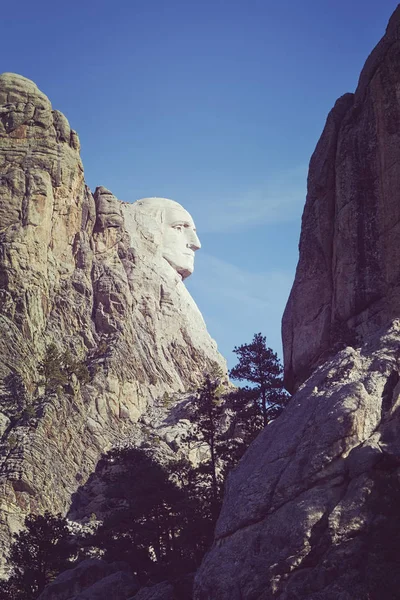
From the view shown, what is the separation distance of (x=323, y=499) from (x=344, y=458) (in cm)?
175

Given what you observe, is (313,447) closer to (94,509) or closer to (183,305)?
(94,509)

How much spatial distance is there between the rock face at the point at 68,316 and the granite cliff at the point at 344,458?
4070 centimetres

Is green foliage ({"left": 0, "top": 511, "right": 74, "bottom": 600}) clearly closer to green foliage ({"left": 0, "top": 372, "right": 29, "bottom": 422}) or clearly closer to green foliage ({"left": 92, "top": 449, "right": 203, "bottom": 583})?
A: green foliage ({"left": 92, "top": 449, "right": 203, "bottom": 583})

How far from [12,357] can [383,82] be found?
185 ft

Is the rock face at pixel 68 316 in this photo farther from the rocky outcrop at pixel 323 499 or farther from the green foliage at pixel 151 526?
the rocky outcrop at pixel 323 499

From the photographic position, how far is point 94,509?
7575 cm

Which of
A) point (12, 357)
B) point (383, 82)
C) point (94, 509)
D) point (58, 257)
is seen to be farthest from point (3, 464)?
point (383, 82)

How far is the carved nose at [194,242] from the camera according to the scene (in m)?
136

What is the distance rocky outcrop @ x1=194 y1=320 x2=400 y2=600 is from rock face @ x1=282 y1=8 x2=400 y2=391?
1163 centimetres

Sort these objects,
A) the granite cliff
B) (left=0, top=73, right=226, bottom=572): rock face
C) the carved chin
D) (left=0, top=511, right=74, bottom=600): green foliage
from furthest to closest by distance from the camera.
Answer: the carved chin → (left=0, top=73, right=226, bottom=572): rock face → (left=0, top=511, right=74, bottom=600): green foliage → the granite cliff

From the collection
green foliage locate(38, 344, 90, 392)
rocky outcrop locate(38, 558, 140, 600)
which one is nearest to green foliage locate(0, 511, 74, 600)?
rocky outcrop locate(38, 558, 140, 600)

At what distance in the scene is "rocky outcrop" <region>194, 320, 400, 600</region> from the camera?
24.5 meters

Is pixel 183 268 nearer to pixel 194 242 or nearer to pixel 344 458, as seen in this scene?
pixel 194 242

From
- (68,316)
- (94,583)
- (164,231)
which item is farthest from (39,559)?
(164,231)
